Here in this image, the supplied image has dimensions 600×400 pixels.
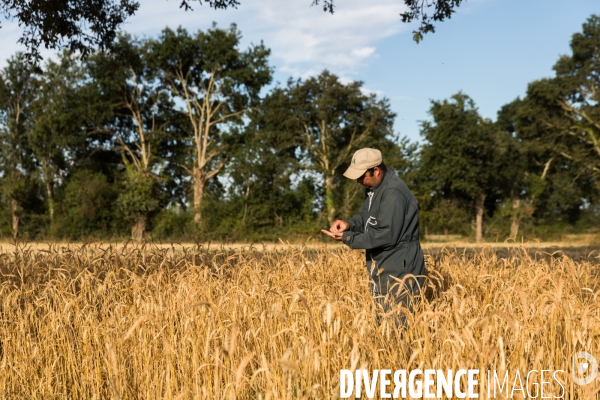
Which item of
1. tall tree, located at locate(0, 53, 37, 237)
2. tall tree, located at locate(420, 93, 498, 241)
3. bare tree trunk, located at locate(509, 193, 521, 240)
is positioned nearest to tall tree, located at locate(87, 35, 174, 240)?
tall tree, located at locate(0, 53, 37, 237)

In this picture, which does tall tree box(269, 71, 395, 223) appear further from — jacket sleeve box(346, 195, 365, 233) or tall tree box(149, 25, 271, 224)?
jacket sleeve box(346, 195, 365, 233)

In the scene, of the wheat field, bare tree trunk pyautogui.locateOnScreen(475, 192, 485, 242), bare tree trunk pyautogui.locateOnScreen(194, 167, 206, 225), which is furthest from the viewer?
bare tree trunk pyautogui.locateOnScreen(194, 167, 206, 225)

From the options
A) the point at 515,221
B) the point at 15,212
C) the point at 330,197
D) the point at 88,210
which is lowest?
the point at 15,212

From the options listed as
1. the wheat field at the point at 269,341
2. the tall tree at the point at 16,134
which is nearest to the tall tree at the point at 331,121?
the tall tree at the point at 16,134

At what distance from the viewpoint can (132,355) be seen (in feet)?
14.4

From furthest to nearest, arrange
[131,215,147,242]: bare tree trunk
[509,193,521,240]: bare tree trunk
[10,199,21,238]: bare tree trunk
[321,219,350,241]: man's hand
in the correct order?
1. [509,193,521,240]: bare tree trunk
2. [10,199,21,238]: bare tree trunk
3. [131,215,147,242]: bare tree trunk
4. [321,219,350,241]: man's hand

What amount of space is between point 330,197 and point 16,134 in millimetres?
19701

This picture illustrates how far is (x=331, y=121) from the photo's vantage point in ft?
113

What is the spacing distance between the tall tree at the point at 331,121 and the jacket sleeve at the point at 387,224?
28483mm

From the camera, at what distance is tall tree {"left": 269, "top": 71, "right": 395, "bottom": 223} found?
3356 centimetres

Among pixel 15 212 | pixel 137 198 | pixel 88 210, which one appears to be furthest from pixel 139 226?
pixel 15 212

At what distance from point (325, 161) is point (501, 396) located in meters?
30.8

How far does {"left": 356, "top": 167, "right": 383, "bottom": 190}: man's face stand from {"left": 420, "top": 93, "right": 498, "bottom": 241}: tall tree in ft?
94.8

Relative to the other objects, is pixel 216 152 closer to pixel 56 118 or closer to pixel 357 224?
pixel 56 118
